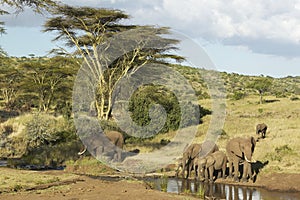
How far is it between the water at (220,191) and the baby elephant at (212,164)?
0.45 metres

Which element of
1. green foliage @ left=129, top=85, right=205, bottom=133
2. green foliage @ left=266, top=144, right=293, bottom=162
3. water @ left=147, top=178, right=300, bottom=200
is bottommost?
water @ left=147, top=178, right=300, bottom=200

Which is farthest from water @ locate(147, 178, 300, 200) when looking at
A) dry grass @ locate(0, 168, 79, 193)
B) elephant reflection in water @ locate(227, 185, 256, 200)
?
dry grass @ locate(0, 168, 79, 193)

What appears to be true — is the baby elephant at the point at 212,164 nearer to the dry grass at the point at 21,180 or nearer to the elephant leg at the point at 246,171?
the elephant leg at the point at 246,171

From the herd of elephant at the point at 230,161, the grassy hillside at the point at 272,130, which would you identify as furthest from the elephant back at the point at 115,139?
the grassy hillside at the point at 272,130

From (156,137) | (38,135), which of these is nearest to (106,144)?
(38,135)

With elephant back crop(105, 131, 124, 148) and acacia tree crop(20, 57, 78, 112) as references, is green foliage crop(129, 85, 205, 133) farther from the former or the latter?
elephant back crop(105, 131, 124, 148)

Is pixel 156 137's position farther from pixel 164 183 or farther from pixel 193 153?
pixel 164 183

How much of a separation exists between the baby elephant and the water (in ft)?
1.48

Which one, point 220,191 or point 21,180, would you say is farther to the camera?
point 220,191

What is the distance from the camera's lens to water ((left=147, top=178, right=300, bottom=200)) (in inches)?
610

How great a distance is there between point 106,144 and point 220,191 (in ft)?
24.0

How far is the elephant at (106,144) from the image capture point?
22109 millimetres

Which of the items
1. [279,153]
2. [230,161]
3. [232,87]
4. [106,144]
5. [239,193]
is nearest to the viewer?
[239,193]

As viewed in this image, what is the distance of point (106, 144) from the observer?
73.0 feet
